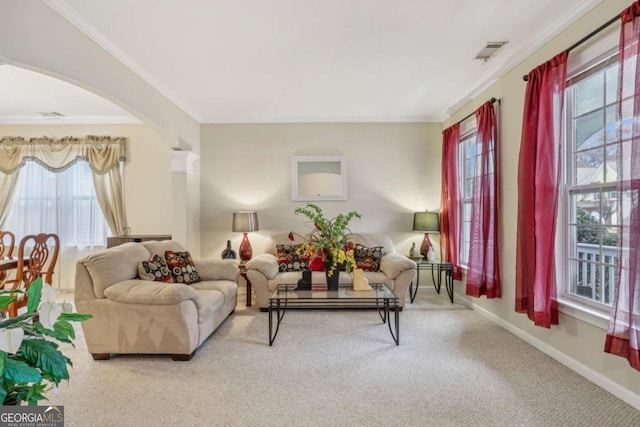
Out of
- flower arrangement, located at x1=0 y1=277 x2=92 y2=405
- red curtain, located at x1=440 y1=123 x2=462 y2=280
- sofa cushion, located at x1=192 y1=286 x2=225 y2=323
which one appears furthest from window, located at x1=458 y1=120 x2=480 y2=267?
flower arrangement, located at x1=0 y1=277 x2=92 y2=405

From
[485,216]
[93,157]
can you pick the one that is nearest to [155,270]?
[93,157]

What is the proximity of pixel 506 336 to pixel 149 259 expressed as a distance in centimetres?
368

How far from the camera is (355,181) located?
5082 mm

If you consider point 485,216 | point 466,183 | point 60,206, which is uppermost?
point 466,183

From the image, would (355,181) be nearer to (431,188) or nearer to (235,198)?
(431,188)

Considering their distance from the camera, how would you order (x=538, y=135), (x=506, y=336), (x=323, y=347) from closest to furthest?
(x=538, y=135), (x=323, y=347), (x=506, y=336)

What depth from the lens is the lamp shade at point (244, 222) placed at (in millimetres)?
4594

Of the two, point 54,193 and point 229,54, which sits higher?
point 229,54

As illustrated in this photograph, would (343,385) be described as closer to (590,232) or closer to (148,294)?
(148,294)

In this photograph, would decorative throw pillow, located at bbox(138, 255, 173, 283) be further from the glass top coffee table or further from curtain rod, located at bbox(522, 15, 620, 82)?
curtain rod, located at bbox(522, 15, 620, 82)

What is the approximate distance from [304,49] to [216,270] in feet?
8.42

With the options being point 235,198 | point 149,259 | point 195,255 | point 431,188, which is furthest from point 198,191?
point 431,188

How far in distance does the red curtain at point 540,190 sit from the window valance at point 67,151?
551 centimetres

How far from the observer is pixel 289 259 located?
175 inches
